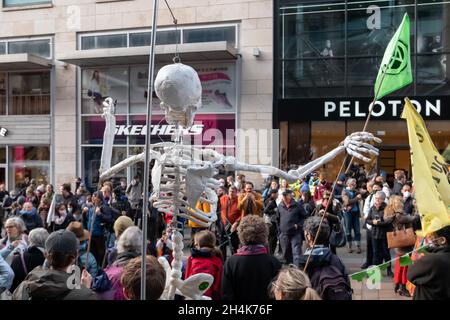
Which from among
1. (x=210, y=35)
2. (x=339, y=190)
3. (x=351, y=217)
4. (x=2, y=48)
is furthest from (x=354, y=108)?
(x=2, y=48)

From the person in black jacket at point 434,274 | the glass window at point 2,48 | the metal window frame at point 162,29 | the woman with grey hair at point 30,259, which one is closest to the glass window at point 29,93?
the glass window at point 2,48

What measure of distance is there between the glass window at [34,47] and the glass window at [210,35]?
5.22 metres

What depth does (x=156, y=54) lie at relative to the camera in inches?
638

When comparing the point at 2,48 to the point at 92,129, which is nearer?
the point at 92,129

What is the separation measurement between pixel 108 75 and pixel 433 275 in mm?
15812

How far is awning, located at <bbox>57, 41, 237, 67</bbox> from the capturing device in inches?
612

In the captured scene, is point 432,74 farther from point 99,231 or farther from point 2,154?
point 2,154

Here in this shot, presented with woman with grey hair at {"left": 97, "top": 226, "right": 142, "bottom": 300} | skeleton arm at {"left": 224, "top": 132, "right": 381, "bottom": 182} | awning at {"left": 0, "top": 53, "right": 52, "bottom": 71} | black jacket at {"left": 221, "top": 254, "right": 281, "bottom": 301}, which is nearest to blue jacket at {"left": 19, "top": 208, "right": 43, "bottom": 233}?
woman with grey hair at {"left": 97, "top": 226, "right": 142, "bottom": 300}

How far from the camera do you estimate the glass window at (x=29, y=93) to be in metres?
18.4

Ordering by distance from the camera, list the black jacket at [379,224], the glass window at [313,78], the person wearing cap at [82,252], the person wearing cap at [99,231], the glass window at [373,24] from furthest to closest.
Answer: the glass window at [313,78] < the glass window at [373,24] < the person wearing cap at [99,231] < the black jacket at [379,224] < the person wearing cap at [82,252]

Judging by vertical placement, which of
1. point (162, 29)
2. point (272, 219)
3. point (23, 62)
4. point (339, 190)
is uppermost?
point (162, 29)

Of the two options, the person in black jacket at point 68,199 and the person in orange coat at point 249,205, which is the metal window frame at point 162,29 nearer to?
the person in black jacket at point 68,199
